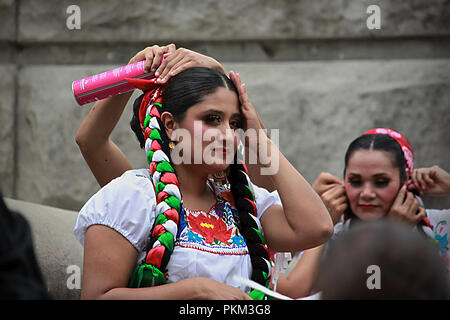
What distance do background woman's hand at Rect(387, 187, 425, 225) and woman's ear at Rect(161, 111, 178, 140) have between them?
1.40 meters

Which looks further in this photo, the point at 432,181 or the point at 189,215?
the point at 432,181

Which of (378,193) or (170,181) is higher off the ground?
(170,181)

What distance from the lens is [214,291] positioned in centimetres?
186

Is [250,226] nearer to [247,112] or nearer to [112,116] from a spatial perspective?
[247,112]

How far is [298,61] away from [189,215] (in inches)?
75.5

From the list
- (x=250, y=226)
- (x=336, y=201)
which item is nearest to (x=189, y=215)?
(x=250, y=226)

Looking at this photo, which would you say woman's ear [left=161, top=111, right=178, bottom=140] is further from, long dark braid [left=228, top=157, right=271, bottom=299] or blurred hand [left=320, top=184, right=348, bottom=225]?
blurred hand [left=320, top=184, right=348, bottom=225]

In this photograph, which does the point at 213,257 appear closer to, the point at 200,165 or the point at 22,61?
the point at 200,165

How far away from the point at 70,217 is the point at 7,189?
83 cm

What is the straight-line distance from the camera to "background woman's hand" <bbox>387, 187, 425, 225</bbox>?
3.13m

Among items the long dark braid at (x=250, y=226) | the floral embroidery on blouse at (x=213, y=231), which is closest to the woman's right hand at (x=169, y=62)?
the long dark braid at (x=250, y=226)

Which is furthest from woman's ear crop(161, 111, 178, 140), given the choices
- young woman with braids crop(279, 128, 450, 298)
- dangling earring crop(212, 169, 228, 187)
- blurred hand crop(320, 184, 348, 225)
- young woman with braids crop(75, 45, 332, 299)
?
blurred hand crop(320, 184, 348, 225)
